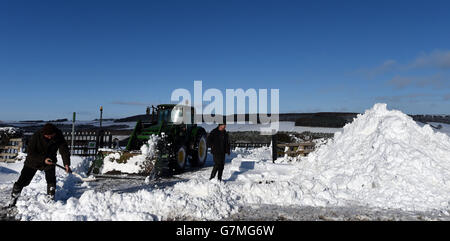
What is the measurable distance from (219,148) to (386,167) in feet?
13.3

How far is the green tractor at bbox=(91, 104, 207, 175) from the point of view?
29.4 ft

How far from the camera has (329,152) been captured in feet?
32.1

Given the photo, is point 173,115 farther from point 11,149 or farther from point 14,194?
point 11,149

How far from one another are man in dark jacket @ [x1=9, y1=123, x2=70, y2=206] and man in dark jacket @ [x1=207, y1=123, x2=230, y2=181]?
337 cm

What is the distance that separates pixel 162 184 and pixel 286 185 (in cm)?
320

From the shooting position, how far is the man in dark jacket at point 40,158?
5.38 meters

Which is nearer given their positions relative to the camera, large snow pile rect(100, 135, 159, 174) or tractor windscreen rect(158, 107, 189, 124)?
large snow pile rect(100, 135, 159, 174)

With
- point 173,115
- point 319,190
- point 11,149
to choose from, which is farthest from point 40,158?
point 11,149

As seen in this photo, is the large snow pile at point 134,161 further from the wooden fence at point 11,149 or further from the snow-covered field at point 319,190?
the wooden fence at point 11,149

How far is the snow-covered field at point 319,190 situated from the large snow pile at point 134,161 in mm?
483

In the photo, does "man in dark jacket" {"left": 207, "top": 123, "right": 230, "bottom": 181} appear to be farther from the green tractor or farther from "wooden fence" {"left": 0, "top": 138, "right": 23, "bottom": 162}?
"wooden fence" {"left": 0, "top": 138, "right": 23, "bottom": 162}

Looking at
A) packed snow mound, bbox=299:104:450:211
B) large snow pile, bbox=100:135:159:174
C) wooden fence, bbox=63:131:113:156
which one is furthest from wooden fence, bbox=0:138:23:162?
packed snow mound, bbox=299:104:450:211
